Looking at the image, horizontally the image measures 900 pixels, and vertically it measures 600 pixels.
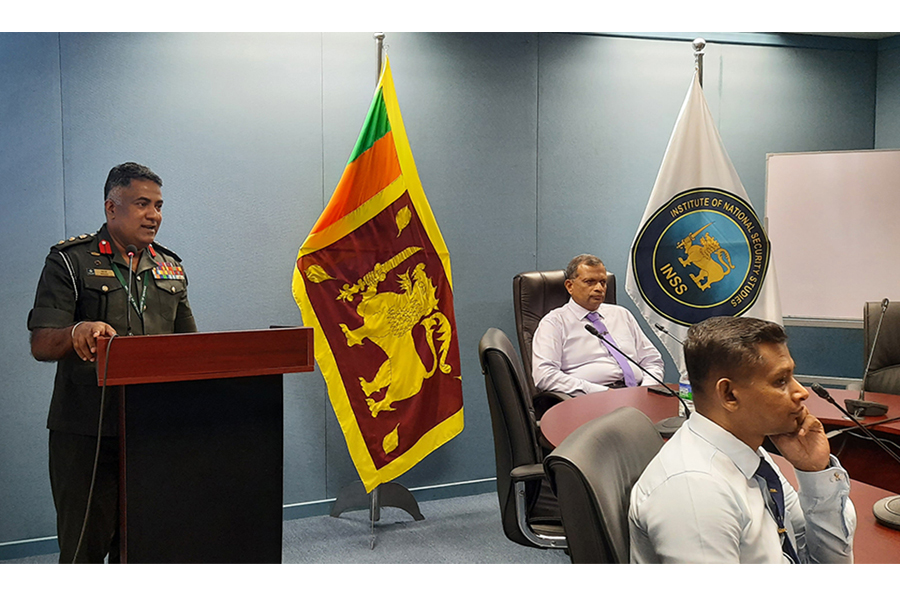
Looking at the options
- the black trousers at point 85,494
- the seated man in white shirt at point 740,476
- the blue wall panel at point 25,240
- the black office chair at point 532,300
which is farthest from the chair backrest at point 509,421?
the blue wall panel at point 25,240

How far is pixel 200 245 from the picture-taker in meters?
3.44

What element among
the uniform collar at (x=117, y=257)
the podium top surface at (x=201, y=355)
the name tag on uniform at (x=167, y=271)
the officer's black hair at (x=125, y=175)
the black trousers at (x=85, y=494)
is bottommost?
the black trousers at (x=85, y=494)

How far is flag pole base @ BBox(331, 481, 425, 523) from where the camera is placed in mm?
3533

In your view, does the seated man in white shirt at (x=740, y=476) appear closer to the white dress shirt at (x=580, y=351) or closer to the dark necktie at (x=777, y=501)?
the dark necktie at (x=777, y=501)

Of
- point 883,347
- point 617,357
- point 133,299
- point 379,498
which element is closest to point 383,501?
point 379,498

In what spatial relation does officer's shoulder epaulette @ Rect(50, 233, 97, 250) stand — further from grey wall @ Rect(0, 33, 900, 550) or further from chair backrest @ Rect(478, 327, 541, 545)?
chair backrest @ Rect(478, 327, 541, 545)

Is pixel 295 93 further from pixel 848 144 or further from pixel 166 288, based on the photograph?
pixel 848 144

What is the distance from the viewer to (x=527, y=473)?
2117mm

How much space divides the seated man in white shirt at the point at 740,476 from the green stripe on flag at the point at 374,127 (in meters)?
2.11

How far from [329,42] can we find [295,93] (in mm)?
312

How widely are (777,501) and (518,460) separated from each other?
98 centimetres

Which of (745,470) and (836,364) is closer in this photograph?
(745,470)

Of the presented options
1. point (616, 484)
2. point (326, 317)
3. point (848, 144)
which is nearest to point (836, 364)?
point (848, 144)

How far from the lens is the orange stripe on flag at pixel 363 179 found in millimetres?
3156
